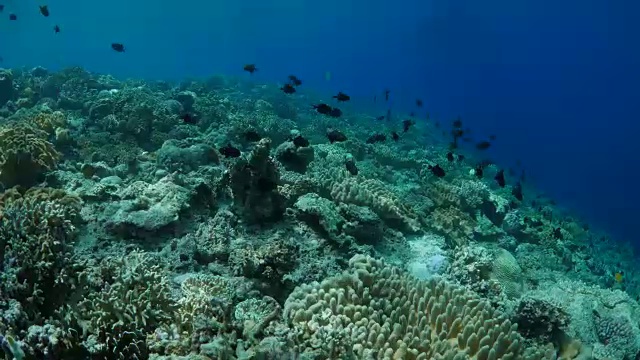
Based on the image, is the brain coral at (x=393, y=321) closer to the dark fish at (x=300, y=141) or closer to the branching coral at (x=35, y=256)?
the branching coral at (x=35, y=256)

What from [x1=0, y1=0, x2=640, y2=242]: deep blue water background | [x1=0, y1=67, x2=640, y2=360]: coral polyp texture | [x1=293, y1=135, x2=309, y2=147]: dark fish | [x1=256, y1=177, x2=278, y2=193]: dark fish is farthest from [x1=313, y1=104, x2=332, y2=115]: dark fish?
[x1=0, y1=0, x2=640, y2=242]: deep blue water background

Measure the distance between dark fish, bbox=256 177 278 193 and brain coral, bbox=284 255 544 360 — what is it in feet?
7.87

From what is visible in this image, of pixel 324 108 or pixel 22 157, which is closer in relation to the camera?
pixel 22 157

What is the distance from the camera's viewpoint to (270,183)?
288 inches

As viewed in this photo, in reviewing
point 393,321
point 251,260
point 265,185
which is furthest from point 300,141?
point 393,321

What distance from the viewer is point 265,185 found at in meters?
7.30

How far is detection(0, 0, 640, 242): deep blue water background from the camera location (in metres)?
124

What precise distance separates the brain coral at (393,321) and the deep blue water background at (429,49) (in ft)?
337

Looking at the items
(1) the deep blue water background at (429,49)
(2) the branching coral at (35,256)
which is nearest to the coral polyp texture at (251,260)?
(2) the branching coral at (35,256)

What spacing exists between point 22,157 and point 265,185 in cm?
487

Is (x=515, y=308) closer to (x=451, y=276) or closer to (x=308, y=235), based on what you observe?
(x=451, y=276)

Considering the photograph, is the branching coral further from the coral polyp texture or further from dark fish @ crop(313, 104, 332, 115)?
dark fish @ crop(313, 104, 332, 115)

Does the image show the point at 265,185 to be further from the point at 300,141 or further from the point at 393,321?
the point at 393,321

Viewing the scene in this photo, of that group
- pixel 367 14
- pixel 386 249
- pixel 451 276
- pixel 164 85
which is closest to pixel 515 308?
pixel 451 276
